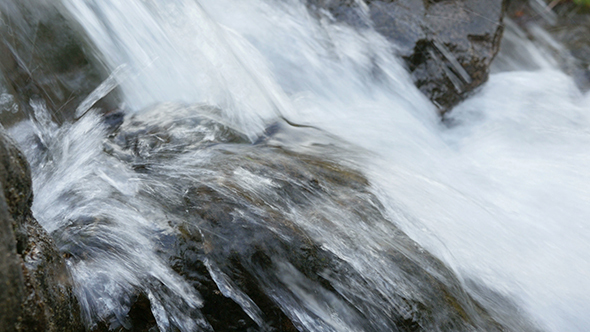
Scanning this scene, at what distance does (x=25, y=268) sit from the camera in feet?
4.90

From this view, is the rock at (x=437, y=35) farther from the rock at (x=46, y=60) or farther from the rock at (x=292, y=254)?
the rock at (x=46, y=60)

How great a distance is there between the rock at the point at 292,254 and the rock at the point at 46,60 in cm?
93

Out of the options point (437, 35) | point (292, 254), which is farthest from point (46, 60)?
point (437, 35)

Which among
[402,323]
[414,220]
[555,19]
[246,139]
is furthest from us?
[555,19]

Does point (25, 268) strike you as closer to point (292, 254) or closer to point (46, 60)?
point (292, 254)

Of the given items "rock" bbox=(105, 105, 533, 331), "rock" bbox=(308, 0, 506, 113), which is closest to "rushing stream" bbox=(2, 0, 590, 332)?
"rock" bbox=(105, 105, 533, 331)

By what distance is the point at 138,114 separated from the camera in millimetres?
3062

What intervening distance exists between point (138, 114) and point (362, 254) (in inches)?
71.8

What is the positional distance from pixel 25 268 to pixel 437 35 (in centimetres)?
364

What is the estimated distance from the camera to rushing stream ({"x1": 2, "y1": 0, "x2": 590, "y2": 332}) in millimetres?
2020

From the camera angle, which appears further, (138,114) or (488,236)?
(138,114)

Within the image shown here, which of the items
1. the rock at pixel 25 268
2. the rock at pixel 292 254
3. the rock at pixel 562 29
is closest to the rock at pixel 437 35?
the rock at pixel 562 29

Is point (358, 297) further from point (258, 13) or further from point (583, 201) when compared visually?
point (258, 13)

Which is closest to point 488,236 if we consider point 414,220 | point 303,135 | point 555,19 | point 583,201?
point 414,220
